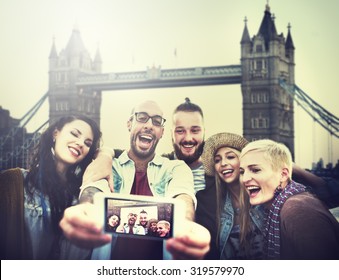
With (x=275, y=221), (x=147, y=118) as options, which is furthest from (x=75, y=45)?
(x=275, y=221)

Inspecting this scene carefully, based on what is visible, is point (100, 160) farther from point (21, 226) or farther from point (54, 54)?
point (54, 54)

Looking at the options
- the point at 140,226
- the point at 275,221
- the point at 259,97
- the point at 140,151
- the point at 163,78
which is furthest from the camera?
the point at 163,78

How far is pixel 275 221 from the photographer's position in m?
4.86

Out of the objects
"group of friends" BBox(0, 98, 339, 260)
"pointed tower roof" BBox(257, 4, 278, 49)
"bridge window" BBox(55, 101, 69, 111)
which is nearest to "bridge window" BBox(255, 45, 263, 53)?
"pointed tower roof" BBox(257, 4, 278, 49)

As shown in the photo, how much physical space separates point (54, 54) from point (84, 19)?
559mm

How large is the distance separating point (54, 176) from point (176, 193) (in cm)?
137

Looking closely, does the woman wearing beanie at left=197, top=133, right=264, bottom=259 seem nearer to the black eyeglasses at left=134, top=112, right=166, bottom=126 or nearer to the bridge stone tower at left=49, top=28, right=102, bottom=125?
the black eyeglasses at left=134, top=112, right=166, bottom=126

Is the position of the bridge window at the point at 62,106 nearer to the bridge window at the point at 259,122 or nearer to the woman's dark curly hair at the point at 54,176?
the woman's dark curly hair at the point at 54,176

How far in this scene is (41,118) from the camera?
576 centimetres

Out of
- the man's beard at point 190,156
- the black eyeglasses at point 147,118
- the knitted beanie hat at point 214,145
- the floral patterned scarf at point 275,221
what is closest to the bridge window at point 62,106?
the black eyeglasses at point 147,118

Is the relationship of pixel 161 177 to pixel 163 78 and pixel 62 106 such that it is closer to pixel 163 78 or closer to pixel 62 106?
pixel 163 78

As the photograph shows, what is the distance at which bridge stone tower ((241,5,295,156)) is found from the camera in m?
5.39

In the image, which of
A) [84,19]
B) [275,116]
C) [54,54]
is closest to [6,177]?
[54,54]

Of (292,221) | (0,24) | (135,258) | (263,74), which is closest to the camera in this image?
(292,221)
